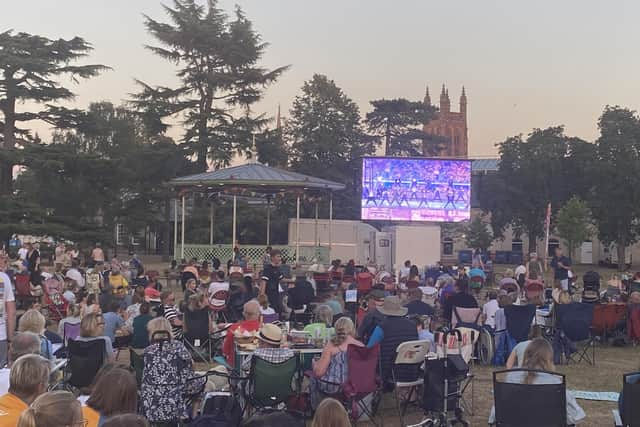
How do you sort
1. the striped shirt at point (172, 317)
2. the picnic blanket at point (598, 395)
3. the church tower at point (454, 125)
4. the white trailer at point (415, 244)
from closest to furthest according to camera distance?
1. the picnic blanket at point (598, 395)
2. the striped shirt at point (172, 317)
3. the white trailer at point (415, 244)
4. the church tower at point (454, 125)

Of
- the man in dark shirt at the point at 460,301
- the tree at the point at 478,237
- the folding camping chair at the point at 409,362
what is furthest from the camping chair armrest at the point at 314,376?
the tree at the point at 478,237

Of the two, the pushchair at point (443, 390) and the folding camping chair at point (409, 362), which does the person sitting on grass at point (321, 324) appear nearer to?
the folding camping chair at point (409, 362)

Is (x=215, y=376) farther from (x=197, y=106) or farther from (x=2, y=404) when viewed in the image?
(x=197, y=106)

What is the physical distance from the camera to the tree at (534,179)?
1834 inches

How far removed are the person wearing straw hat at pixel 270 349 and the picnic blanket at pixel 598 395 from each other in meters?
3.69

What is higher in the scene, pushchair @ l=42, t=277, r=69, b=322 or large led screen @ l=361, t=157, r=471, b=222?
large led screen @ l=361, t=157, r=471, b=222

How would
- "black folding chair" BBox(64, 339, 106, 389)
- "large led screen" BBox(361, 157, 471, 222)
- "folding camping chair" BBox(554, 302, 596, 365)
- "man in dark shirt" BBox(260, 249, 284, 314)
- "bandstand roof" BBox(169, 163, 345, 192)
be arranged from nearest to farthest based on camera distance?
1. "black folding chair" BBox(64, 339, 106, 389)
2. "folding camping chair" BBox(554, 302, 596, 365)
3. "man in dark shirt" BBox(260, 249, 284, 314)
4. "bandstand roof" BBox(169, 163, 345, 192)
5. "large led screen" BBox(361, 157, 471, 222)

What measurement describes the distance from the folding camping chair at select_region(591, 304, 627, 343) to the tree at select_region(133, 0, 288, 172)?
1024 inches

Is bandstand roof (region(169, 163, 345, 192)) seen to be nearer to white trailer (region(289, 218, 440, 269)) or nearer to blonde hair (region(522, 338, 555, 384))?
white trailer (region(289, 218, 440, 269))

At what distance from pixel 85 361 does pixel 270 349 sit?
192 centimetres

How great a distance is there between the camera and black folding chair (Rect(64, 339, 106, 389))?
6727mm

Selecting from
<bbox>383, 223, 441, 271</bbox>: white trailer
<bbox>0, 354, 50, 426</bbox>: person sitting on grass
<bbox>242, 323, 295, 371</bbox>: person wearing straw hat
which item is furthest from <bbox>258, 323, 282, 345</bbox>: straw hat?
<bbox>383, 223, 441, 271</bbox>: white trailer

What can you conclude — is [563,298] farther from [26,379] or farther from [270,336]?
[26,379]

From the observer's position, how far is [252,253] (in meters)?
26.6
